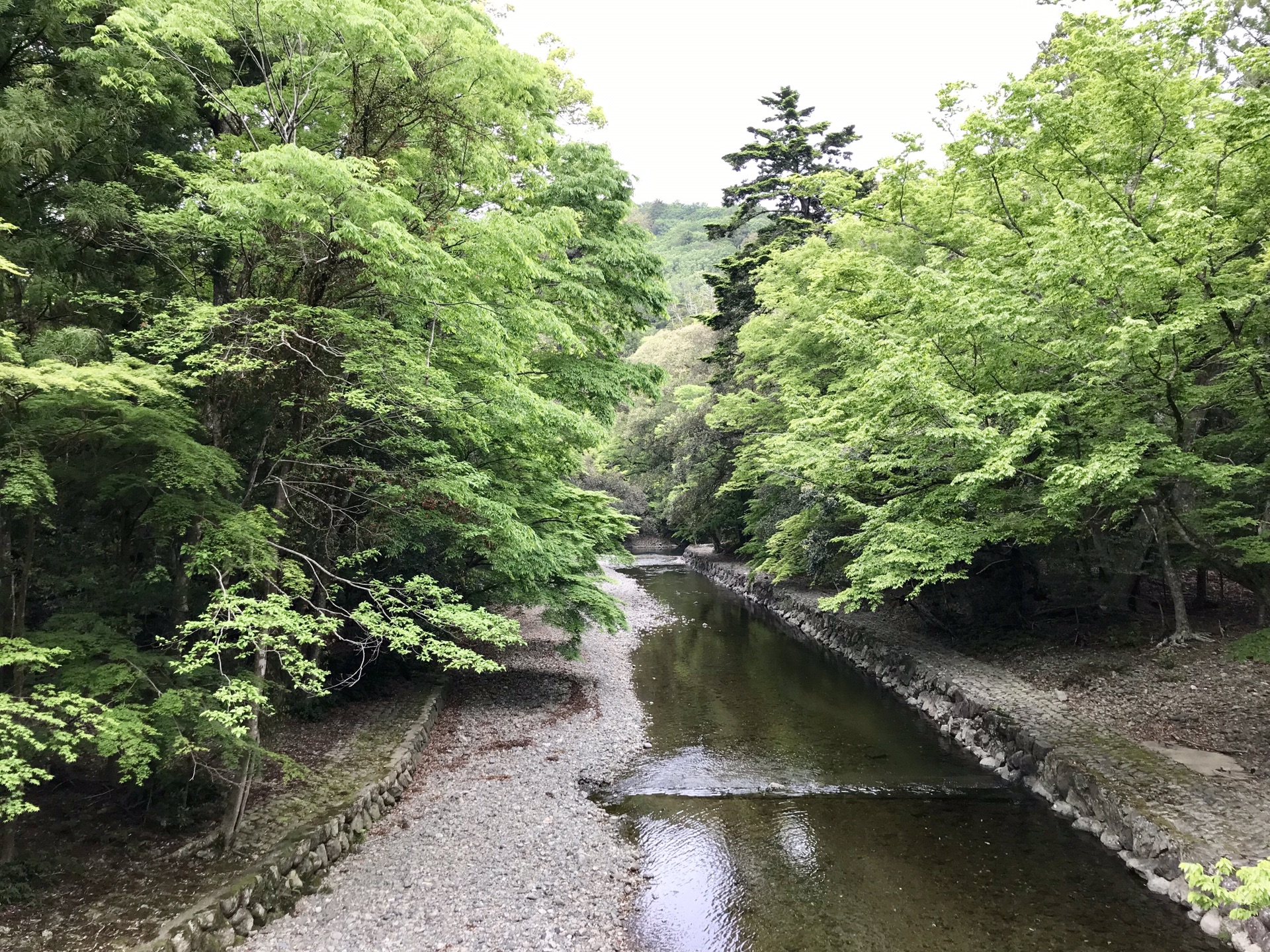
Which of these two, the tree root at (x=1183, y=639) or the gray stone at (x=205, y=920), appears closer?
the gray stone at (x=205, y=920)

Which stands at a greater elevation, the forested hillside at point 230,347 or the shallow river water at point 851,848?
the forested hillside at point 230,347

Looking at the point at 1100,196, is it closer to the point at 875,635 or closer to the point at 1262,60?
the point at 1262,60

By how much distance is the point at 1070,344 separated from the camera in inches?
347

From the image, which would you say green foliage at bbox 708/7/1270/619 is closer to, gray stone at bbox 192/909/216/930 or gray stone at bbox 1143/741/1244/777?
gray stone at bbox 1143/741/1244/777

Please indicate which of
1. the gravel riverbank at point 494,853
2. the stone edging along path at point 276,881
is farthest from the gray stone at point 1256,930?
the stone edging along path at point 276,881

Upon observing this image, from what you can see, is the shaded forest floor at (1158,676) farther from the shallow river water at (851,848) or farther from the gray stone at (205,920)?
the gray stone at (205,920)

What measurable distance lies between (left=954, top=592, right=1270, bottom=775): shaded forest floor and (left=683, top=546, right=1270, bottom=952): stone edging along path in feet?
1.48

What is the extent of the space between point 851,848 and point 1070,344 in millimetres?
7183

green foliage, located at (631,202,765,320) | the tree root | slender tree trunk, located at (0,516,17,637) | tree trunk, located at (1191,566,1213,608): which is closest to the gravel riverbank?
slender tree trunk, located at (0,516,17,637)

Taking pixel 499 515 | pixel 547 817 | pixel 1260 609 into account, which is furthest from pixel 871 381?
pixel 1260 609

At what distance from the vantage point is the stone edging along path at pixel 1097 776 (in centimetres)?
706

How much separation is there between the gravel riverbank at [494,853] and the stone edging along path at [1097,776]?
232 inches

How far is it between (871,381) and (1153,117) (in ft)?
17.5

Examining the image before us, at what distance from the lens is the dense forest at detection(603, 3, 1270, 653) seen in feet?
27.1
